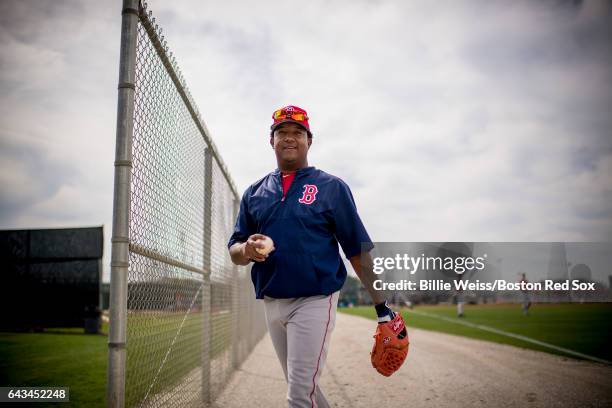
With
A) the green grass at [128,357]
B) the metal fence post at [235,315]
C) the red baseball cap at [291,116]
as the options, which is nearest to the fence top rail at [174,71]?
the red baseball cap at [291,116]

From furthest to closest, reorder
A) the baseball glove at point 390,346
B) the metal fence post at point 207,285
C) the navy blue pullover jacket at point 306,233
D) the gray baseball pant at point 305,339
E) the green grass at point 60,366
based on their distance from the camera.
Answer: the green grass at point 60,366
the metal fence post at point 207,285
the baseball glove at point 390,346
the navy blue pullover jacket at point 306,233
the gray baseball pant at point 305,339

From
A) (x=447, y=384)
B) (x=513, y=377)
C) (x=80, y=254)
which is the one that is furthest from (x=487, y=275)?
(x=80, y=254)

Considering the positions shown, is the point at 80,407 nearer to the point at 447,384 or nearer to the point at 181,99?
the point at 181,99

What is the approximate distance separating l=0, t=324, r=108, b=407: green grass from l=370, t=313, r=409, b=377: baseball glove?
11.5ft

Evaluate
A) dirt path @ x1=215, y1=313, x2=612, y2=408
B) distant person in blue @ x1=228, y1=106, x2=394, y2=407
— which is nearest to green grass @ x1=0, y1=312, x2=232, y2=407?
dirt path @ x1=215, y1=313, x2=612, y2=408

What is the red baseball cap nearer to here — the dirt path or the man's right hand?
the man's right hand

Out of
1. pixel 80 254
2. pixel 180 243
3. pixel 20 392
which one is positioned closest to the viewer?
pixel 180 243

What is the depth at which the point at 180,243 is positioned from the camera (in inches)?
165

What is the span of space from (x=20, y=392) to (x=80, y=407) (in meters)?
0.98

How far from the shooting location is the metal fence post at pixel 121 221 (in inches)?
101

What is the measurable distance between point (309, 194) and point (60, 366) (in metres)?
6.79

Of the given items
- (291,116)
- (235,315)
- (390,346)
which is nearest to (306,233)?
(291,116)

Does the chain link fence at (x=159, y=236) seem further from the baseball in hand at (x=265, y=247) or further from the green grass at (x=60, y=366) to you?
the green grass at (x=60, y=366)

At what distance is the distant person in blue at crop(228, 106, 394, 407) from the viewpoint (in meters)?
2.79
